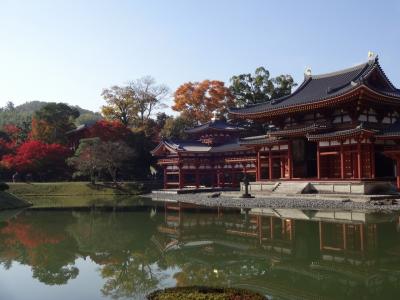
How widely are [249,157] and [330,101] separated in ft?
44.8

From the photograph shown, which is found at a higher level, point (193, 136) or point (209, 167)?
point (193, 136)

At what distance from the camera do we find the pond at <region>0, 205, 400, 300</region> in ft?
31.1

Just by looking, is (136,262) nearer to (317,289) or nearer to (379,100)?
(317,289)

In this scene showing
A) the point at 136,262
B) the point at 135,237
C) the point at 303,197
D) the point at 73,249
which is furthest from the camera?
the point at 303,197

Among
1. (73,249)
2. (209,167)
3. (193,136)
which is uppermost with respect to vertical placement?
(193,136)

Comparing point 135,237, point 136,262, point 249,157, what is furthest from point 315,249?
point 249,157

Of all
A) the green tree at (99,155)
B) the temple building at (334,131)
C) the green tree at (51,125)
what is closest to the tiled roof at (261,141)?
the temple building at (334,131)

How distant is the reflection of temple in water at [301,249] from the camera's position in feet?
30.8

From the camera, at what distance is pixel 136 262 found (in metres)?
12.5

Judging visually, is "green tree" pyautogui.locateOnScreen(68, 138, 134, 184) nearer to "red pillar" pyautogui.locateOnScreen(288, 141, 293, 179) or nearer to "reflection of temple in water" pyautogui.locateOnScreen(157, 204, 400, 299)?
"red pillar" pyautogui.locateOnScreen(288, 141, 293, 179)

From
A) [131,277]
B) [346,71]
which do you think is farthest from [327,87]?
[131,277]

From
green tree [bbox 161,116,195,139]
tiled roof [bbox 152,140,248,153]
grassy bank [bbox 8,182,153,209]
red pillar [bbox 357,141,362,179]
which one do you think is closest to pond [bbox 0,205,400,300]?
red pillar [bbox 357,141,362,179]

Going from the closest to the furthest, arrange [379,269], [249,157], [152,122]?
[379,269] → [249,157] → [152,122]

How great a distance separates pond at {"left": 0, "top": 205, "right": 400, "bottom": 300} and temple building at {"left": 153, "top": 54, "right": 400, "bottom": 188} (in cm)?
897
